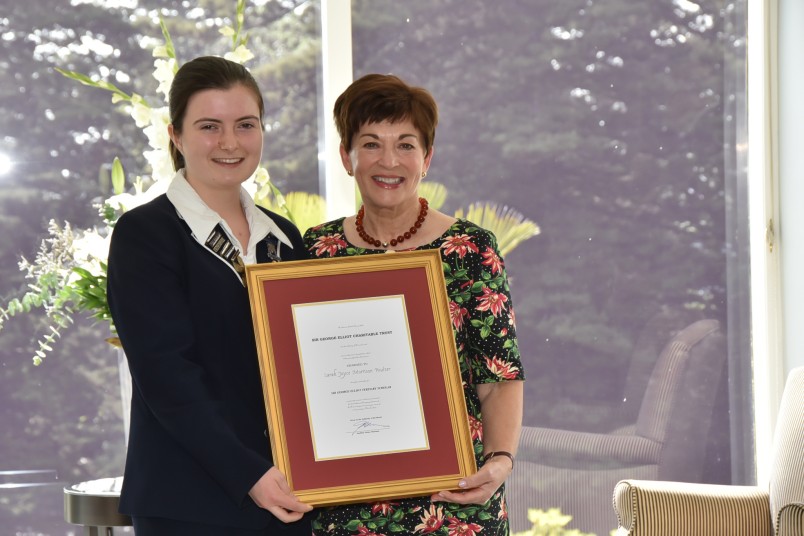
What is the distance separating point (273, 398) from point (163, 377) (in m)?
0.20

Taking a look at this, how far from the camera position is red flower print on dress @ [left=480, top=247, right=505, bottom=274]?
2.06 meters

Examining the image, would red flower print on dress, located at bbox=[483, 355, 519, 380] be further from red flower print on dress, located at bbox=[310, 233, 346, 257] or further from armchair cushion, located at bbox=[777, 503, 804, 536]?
armchair cushion, located at bbox=[777, 503, 804, 536]

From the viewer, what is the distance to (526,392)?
393cm

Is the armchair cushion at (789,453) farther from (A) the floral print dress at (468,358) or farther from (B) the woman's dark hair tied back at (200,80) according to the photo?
(B) the woman's dark hair tied back at (200,80)

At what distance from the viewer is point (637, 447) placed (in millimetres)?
4020

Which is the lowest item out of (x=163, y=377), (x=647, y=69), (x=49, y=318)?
(x=163, y=377)

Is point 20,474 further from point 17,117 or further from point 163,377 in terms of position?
point 163,377

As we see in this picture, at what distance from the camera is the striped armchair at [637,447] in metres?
3.91

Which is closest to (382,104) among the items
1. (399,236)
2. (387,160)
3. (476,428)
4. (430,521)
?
(387,160)

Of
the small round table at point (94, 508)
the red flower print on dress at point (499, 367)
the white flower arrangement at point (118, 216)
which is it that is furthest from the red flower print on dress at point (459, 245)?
the small round table at point (94, 508)

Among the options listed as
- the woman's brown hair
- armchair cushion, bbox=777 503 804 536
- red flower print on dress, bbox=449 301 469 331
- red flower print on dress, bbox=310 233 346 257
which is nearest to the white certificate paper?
red flower print on dress, bbox=449 301 469 331

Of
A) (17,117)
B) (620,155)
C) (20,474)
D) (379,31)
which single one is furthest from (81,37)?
(620,155)

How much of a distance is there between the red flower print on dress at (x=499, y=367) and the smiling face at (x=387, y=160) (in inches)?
15.9

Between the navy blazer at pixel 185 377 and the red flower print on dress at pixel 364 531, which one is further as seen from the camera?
the red flower print on dress at pixel 364 531
